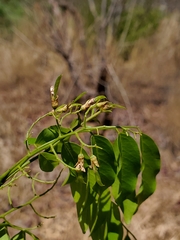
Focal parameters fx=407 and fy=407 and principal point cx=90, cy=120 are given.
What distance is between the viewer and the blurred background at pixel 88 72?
3.04 meters

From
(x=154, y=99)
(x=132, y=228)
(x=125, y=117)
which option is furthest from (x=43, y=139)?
(x=154, y=99)

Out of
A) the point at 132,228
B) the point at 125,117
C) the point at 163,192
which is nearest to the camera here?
the point at 132,228

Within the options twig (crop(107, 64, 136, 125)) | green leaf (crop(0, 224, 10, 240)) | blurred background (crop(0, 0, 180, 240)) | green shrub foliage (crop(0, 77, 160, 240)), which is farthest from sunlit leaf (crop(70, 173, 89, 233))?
twig (crop(107, 64, 136, 125))

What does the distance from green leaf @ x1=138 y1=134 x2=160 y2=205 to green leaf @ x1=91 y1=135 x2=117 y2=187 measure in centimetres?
5

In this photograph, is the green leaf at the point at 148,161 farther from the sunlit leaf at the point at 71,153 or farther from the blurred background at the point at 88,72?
the blurred background at the point at 88,72

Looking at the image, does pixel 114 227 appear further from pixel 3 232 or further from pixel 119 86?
pixel 119 86

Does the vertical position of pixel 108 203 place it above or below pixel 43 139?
below

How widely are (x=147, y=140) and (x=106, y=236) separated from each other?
175 mm

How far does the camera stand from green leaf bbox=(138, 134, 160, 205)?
628mm

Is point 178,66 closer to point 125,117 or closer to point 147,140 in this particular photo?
point 125,117

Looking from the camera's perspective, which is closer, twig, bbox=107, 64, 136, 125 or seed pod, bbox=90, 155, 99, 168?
seed pod, bbox=90, 155, 99, 168

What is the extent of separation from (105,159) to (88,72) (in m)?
4.18

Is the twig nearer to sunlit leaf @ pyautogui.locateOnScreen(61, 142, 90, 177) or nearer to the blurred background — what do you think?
the blurred background

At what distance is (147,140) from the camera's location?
631 millimetres
